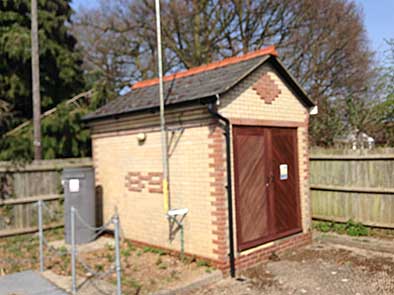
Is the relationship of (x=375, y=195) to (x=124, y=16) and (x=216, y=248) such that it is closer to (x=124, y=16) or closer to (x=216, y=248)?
(x=216, y=248)

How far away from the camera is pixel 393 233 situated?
783 centimetres

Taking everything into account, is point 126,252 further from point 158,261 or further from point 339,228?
point 339,228

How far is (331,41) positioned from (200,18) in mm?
6013

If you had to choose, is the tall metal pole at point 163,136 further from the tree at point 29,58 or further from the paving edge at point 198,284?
the tree at point 29,58

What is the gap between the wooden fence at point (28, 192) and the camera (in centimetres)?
823

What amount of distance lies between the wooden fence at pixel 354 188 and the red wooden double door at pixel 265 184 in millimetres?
1605

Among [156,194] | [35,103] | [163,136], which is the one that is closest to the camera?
[163,136]

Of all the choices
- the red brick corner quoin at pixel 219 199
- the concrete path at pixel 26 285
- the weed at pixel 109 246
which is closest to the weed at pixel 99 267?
the concrete path at pixel 26 285

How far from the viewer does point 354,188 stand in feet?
27.3

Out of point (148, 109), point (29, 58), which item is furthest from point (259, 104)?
point (29, 58)

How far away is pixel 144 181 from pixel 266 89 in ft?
9.52

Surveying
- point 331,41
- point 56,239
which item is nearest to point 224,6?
point 331,41

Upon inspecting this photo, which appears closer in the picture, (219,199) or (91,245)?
(219,199)

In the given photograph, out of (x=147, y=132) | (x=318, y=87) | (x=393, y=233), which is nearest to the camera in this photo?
(x=147, y=132)
